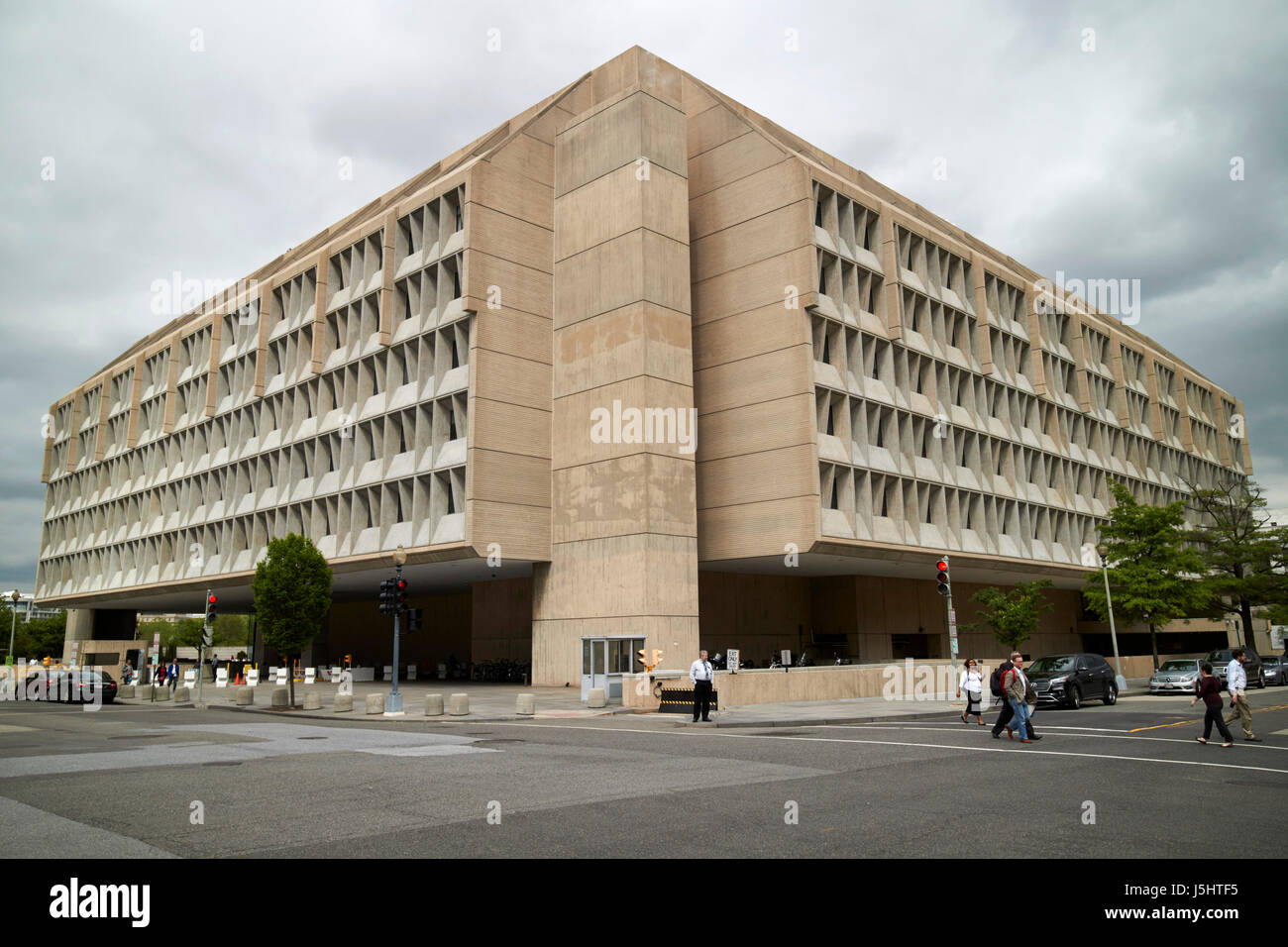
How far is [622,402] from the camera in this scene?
39.4m

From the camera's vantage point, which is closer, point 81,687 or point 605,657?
point 605,657

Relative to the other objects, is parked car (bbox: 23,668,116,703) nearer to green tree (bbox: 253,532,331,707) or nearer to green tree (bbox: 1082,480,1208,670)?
green tree (bbox: 253,532,331,707)

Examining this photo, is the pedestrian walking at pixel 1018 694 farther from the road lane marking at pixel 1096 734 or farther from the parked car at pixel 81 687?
the parked car at pixel 81 687

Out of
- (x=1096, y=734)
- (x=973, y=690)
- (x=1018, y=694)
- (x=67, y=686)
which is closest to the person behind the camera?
(x=1018, y=694)

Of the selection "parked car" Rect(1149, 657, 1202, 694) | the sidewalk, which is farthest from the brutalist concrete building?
"parked car" Rect(1149, 657, 1202, 694)

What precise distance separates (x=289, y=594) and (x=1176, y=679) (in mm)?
33107

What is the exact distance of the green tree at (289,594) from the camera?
32.6 metres

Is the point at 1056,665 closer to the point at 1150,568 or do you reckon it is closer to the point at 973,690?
the point at 973,690

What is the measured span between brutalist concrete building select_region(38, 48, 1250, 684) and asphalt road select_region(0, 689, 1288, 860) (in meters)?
17.3

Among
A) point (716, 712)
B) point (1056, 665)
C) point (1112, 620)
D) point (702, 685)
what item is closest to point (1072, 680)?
point (1056, 665)

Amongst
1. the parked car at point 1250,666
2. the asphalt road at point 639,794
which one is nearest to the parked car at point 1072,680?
the asphalt road at point 639,794
